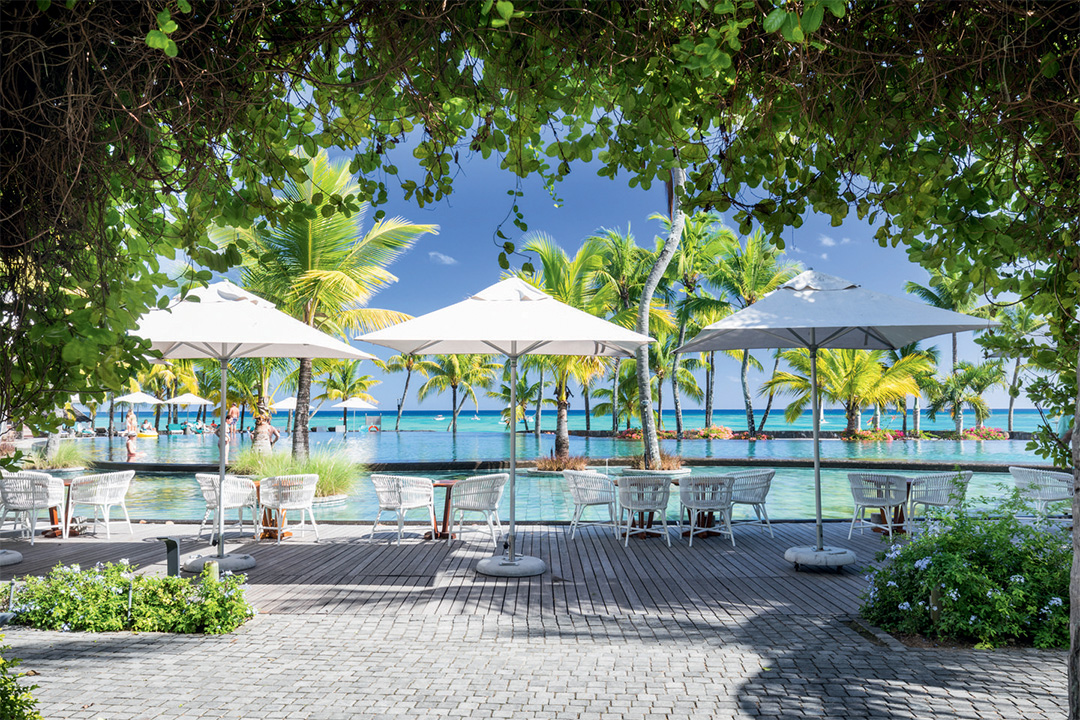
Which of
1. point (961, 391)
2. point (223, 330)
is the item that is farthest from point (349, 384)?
point (223, 330)

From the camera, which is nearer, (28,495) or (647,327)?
(28,495)

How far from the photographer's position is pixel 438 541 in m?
7.86

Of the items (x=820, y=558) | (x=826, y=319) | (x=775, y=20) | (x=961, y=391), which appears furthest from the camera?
(x=961, y=391)

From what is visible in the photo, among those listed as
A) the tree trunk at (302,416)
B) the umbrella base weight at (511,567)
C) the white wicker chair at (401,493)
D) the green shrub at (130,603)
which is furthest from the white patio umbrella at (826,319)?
the tree trunk at (302,416)

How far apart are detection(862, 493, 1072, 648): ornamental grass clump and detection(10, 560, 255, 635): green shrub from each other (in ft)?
14.6

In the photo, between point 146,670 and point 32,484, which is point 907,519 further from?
point 32,484

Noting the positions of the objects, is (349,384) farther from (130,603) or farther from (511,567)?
(130,603)

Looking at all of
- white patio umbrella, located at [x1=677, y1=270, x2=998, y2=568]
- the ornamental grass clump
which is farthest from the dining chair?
the ornamental grass clump

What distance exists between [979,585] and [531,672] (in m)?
2.88

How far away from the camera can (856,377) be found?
28906 millimetres

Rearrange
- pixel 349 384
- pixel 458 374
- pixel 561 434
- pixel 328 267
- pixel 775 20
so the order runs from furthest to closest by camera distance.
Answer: pixel 349 384
pixel 458 374
pixel 561 434
pixel 328 267
pixel 775 20

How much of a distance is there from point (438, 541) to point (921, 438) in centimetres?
2909

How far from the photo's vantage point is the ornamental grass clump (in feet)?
A: 14.0

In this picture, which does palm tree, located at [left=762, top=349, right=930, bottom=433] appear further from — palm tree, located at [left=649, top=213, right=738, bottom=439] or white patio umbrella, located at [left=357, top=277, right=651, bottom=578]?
white patio umbrella, located at [left=357, top=277, right=651, bottom=578]
